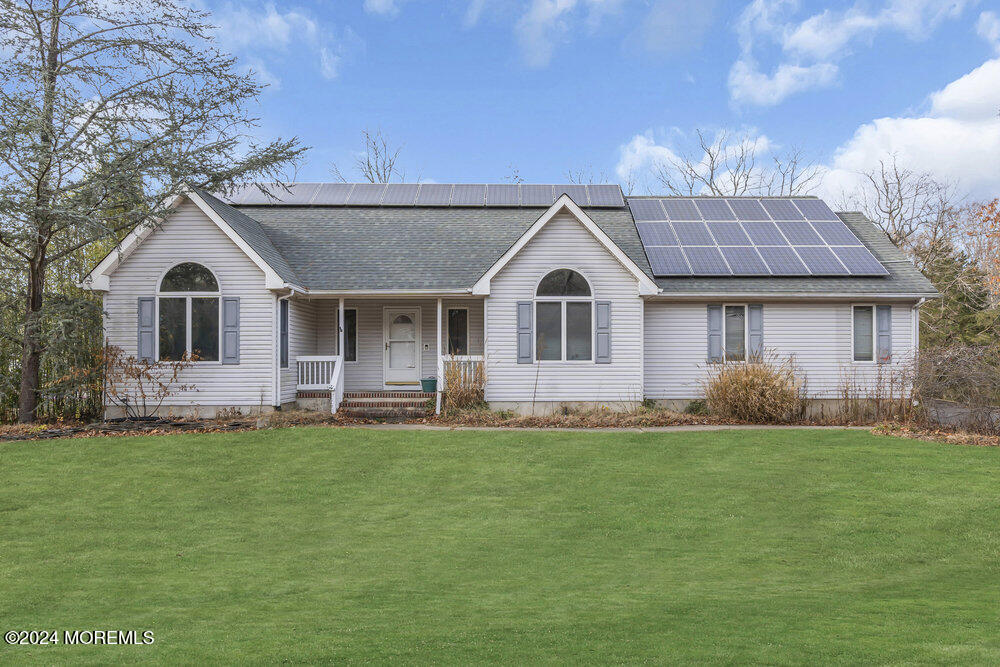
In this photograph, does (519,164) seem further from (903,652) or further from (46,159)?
(903,652)

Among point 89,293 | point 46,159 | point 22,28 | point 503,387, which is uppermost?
point 22,28

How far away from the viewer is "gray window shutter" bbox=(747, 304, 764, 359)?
18953 mm

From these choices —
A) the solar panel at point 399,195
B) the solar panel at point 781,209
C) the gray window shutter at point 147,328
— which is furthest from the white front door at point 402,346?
the solar panel at point 781,209

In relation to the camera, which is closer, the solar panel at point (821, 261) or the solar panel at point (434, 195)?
the solar panel at point (821, 261)

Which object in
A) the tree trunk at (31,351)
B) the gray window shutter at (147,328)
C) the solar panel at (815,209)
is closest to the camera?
the tree trunk at (31,351)

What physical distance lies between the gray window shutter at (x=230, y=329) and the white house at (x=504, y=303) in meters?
0.03

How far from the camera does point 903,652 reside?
5.18 metres

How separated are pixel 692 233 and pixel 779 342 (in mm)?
4159

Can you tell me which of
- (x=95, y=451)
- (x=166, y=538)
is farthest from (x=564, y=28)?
(x=166, y=538)

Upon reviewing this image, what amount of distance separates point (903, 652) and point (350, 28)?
928 inches

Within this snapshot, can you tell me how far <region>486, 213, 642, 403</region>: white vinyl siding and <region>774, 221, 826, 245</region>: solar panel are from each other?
5854mm

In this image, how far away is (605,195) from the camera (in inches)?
923

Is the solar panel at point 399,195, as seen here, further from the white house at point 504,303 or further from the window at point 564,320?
the window at point 564,320

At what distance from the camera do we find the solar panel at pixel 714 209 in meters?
22.5
